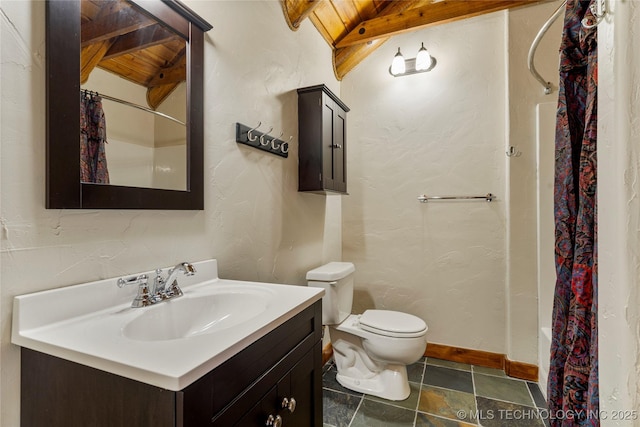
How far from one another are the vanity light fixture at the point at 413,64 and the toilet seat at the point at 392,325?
1821mm

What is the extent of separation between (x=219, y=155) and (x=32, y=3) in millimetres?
674

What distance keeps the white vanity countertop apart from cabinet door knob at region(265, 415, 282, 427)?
236mm

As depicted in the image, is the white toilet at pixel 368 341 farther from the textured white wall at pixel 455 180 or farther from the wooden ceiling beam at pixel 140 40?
the wooden ceiling beam at pixel 140 40

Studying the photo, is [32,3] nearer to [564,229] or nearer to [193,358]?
[193,358]

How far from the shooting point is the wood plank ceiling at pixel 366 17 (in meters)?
2.01

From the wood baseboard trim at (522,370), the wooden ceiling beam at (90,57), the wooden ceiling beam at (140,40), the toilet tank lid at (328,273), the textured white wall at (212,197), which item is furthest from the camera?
the wood baseboard trim at (522,370)

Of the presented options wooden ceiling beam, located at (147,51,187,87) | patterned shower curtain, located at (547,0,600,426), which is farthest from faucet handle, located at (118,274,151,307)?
patterned shower curtain, located at (547,0,600,426)

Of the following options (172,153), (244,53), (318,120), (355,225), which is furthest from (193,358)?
(355,225)

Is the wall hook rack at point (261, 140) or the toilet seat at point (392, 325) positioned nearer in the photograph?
the wall hook rack at point (261, 140)

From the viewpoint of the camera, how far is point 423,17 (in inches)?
85.4

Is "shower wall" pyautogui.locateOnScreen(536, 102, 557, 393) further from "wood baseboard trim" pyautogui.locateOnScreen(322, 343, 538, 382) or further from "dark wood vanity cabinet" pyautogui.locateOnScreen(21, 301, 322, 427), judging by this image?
"dark wood vanity cabinet" pyautogui.locateOnScreen(21, 301, 322, 427)

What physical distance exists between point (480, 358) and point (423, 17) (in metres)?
2.51

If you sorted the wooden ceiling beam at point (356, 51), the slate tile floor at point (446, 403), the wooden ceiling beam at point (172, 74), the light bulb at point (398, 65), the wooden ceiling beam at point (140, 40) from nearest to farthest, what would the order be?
1. the wooden ceiling beam at point (140, 40)
2. the wooden ceiling beam at point (172, 74)
3. the slate tile floor at point (446, 403)
4. the light bulb at point (398, 65)
5. the wooden ceiling beam at point (356, 51)

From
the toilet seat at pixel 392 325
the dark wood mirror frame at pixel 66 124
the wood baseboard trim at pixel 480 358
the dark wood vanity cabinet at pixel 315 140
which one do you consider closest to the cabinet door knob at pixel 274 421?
the dark wood mirror frame at pixel 66 124
